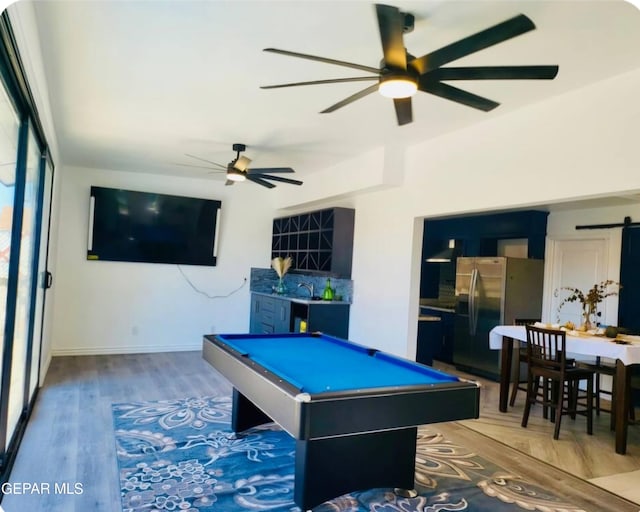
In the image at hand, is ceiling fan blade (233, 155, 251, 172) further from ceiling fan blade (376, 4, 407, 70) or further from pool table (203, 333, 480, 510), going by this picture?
ceiling fan blade (376, 4, 407, 70)

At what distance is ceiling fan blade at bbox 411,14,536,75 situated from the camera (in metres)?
1.87

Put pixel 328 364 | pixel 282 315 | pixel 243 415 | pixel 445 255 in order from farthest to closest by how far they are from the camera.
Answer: pixel 445 255, pixel 282 315, pixel 243 415, pixel 328 364

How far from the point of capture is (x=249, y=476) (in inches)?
117

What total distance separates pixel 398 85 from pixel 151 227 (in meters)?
5.39

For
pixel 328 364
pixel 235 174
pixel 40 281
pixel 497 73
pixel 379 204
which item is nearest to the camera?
pixel 497 73

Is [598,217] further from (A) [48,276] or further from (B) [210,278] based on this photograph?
(A) [48,276]

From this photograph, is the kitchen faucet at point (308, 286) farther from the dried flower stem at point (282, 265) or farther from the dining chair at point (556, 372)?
the dining chair at point (556, 372)

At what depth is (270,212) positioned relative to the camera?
786 cm

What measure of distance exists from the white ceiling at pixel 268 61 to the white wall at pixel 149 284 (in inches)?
78.8

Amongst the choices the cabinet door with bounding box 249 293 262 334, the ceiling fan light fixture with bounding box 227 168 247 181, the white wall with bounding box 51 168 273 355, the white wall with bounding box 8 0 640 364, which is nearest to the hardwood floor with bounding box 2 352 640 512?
the white wall with bounding box 51 168 273 355

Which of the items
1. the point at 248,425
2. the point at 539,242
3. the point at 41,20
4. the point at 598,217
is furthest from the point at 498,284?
the point at 41,20

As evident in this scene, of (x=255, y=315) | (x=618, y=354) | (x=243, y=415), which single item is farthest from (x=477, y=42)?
(x=255, y=315)

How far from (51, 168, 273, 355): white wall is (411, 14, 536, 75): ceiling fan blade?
5.58 meters

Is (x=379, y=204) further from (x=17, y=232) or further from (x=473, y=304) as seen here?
(x=17, y=232)
